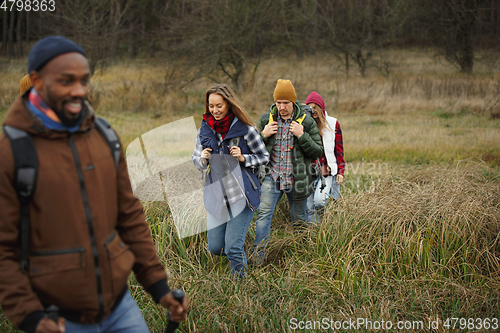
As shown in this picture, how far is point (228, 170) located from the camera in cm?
375

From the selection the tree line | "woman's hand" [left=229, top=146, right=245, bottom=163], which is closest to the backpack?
"woman's hand" [left=229, top=146, right=245, bottom=163]

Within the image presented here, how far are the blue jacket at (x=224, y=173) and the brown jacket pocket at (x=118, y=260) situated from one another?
5.97ft

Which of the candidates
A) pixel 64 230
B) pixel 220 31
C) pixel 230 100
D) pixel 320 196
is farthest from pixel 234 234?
pixel 220 31

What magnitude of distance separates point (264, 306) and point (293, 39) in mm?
21727

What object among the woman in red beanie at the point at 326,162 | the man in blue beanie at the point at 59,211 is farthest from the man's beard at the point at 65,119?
the woman in red beanie at the point at 326,162

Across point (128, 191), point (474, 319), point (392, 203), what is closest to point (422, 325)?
point (474, 319)

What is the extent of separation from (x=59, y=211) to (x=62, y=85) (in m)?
0.48

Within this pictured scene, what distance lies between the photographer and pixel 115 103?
15758 mm

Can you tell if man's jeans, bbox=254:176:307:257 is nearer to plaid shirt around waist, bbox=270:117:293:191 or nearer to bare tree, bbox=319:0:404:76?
plaid shirt around waist, bbox=270:117:293:191

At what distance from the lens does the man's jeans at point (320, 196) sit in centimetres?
488

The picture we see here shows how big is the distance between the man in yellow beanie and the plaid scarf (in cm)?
74

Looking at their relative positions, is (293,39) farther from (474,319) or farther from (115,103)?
(474,319)

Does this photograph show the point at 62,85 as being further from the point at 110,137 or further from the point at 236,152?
the point at 236,152

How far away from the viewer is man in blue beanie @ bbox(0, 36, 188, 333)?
1605 mm
